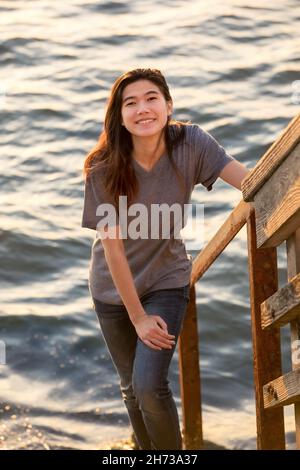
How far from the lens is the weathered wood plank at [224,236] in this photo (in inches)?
162

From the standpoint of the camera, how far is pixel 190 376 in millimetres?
5504

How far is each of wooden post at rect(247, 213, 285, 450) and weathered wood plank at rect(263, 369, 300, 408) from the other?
314mm

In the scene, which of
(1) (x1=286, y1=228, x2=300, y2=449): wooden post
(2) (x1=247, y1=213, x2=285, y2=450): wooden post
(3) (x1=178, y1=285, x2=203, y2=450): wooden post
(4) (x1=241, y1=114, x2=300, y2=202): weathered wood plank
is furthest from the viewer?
(3) (x1=178, y1=285, x2=203, y2=450): wooden post

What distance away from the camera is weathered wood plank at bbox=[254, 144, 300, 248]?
10.6 feet

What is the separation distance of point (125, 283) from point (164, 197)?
0.32 meters

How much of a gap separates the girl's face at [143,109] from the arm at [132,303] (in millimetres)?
352

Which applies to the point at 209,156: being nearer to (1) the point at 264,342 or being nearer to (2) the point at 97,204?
(2) the point at 97,204

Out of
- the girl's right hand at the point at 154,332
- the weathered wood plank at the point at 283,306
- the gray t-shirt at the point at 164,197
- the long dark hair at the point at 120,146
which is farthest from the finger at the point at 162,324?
the weathered wood plank at the point at 283,306

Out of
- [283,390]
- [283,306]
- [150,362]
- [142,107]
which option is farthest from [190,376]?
[283,306]

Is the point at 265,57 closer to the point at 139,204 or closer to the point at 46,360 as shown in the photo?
the point at 46,360

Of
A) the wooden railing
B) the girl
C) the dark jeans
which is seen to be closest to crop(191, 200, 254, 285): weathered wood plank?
the wooden railing

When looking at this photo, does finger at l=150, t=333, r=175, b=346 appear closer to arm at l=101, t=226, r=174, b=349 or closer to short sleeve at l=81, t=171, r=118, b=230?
arm at l=101, t=226, r=174, b=349

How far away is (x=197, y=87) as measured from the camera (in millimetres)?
11078

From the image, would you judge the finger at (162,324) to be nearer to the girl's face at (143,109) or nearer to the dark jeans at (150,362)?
the dark jeans at (150,362)
